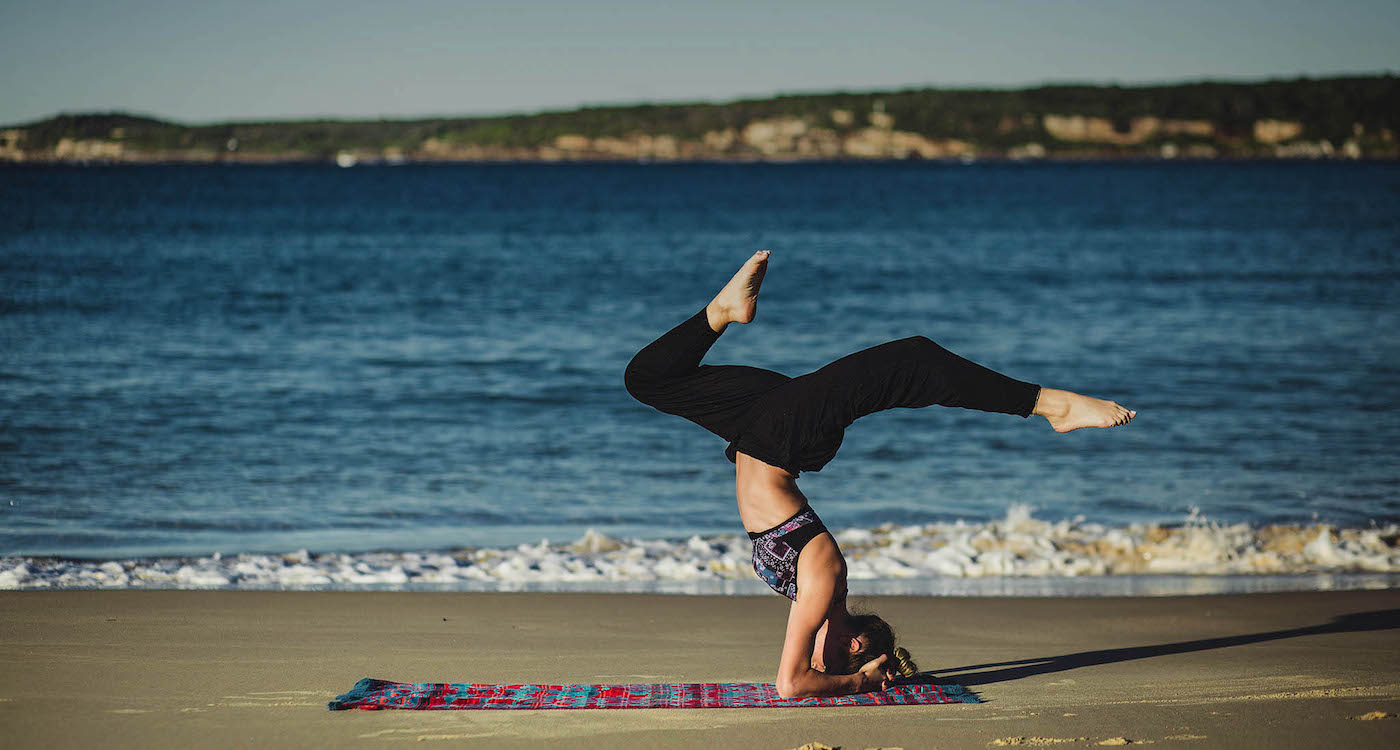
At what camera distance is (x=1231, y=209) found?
6894 cm

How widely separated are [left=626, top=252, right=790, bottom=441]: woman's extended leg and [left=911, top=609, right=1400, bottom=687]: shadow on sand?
1.81m

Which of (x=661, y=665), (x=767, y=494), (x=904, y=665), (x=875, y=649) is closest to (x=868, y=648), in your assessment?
(x=875, y=649)

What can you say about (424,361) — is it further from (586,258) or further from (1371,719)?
(586,258)

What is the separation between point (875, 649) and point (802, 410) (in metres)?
1.35

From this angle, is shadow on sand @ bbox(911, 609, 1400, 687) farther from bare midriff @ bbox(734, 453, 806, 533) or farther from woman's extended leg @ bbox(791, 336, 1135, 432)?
woman's extended leg @ bbox(791, 336, 1135, 432)

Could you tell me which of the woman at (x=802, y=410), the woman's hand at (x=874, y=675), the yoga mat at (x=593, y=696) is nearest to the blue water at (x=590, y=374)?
the yoga mat at (x=593, y=696)

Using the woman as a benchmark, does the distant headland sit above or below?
above

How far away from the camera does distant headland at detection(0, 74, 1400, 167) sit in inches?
5763

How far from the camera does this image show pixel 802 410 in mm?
4973

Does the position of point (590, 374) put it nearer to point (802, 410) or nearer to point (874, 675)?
point (874, 675)

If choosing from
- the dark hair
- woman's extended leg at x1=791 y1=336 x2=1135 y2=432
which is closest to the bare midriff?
woman's extended leg at x1=791 y1=336 x2=1135 y2=432

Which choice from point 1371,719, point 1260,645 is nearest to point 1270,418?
point 1260,645

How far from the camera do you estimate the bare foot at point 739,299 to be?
505cm

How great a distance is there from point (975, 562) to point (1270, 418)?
8.79 meters
